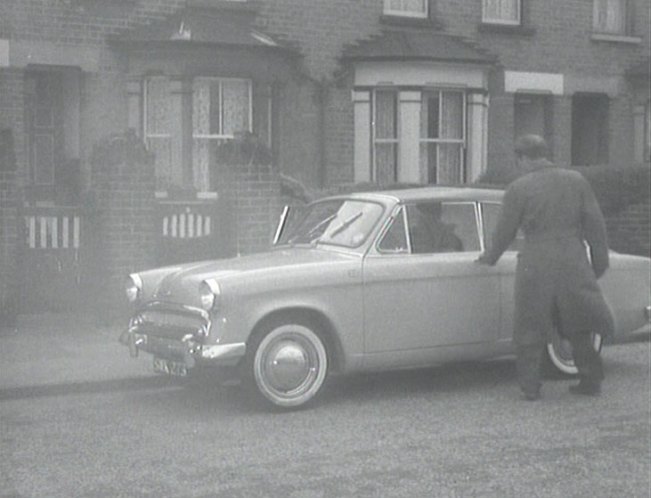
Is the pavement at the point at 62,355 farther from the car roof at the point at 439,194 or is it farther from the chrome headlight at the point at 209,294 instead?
the car roof at the point at 439,194

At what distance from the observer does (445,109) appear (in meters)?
21.7

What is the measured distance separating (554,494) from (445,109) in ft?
51.1

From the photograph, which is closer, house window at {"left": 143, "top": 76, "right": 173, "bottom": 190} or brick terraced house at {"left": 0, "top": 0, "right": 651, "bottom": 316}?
brick terraced house at {"left": 0, "top": 0, "right": 651, "bottom": 316}

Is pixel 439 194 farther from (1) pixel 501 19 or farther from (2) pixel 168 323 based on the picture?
(1) pixel 501 19

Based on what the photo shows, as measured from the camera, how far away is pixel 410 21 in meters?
21.6

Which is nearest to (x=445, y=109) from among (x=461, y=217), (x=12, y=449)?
(x=461, y=217)

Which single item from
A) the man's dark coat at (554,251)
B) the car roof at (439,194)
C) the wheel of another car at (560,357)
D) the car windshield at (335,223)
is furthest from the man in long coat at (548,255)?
the car windshield at (335,223)

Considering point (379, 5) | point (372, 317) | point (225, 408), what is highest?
point (379, 5)

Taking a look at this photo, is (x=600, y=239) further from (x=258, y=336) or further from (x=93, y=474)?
(x=93, y=474)

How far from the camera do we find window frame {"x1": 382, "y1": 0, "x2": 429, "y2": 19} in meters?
21.4

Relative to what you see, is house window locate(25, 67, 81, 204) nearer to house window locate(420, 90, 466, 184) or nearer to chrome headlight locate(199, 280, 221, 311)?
house window locate(420, 90, 466, 184)

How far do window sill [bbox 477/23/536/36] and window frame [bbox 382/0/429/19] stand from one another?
1073mm

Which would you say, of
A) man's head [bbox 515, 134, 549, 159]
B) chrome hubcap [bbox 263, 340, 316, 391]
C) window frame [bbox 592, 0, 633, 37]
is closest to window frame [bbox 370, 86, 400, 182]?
window frame [bbox 592, 0, 633, 37]

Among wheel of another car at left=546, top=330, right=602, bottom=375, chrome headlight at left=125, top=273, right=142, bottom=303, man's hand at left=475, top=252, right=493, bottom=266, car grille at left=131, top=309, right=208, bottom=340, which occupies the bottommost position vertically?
wheel of another car at left=546, top=330, right=602, bottom=375
